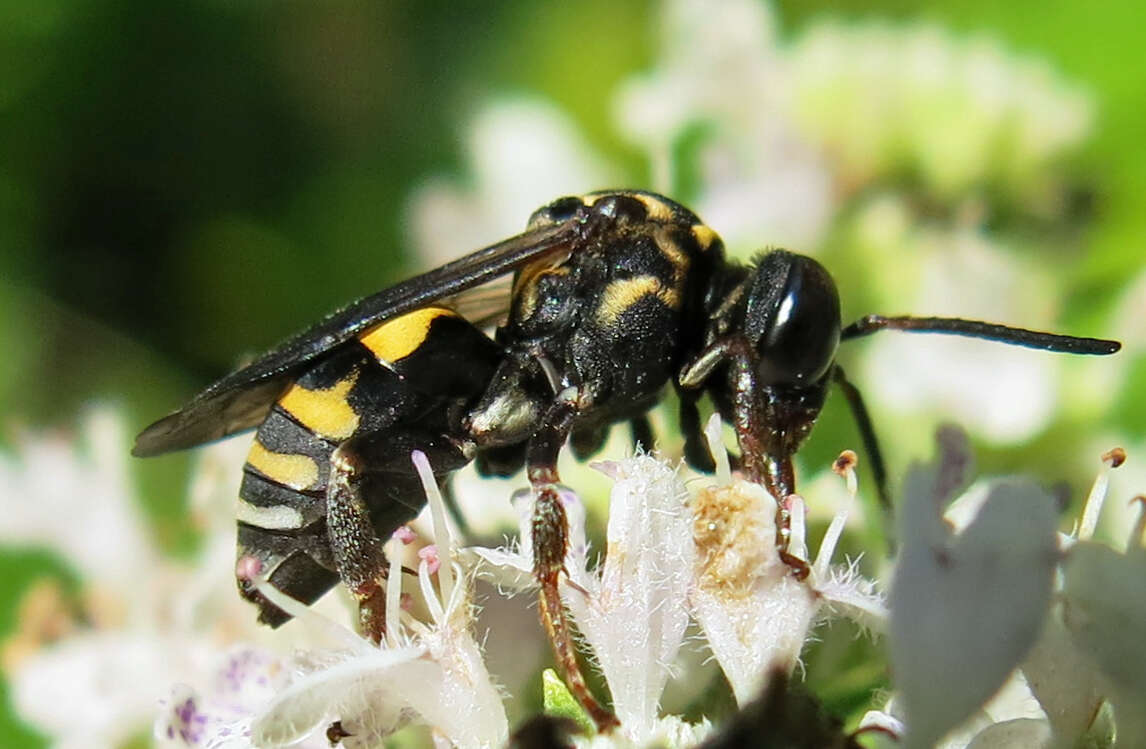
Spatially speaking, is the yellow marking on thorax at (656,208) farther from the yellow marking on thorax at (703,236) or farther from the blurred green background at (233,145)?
the blurred green background at (233,145)

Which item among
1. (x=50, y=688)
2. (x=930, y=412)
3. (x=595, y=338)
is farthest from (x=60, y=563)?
(x=930, y=412)

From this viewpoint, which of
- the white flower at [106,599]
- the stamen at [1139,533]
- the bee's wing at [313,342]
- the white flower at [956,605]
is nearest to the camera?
the white flower at [956,605]

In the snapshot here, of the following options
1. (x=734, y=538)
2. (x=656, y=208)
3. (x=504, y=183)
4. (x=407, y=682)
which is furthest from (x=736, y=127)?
(x=407, y=682)

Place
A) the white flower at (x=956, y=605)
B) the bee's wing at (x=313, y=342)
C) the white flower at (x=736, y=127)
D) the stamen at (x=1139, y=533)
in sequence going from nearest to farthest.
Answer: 1. the white flower at (x=956, y=605)
2. the stamen at (x=1139, y=533)
3. the bee's wing at (x=313, y=342)
4. the white flower at (x=736, y=127)

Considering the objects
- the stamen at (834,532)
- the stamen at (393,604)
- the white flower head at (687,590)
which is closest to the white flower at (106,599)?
the stamen at (393,604)

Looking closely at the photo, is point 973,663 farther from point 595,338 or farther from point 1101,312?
point 1101,312

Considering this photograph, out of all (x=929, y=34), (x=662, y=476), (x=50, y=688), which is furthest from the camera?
(x=929, y=34)

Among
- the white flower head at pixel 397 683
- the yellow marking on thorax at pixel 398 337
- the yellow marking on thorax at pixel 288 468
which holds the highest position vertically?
the yellow marking on thorax at pixel 398 337

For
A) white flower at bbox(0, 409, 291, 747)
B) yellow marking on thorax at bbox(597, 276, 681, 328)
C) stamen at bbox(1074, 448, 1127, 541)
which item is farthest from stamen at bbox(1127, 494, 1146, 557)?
white flower at bbox(0, 409, 291, 747)

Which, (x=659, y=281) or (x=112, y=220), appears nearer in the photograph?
(x=659, y=281)
